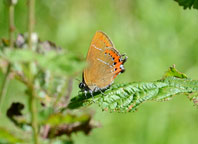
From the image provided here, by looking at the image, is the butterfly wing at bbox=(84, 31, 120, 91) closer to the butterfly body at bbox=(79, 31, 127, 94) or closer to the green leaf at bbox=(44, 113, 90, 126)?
the butterfly body at bbox=(79, 31, 127, 94)

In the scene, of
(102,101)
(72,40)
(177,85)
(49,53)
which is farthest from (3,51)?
(72,40)

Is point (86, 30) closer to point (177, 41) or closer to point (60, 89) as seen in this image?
point (177, 41)

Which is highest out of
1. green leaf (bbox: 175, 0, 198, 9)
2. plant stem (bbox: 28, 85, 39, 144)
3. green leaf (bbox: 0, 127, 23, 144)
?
green leaf (bbox: 175, 0, 198, 9)

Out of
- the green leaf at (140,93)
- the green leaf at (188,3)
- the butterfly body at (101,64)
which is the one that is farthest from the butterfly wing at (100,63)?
the green leaf at (188,3)

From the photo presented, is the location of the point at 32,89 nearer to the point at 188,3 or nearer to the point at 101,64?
the point at 188,3

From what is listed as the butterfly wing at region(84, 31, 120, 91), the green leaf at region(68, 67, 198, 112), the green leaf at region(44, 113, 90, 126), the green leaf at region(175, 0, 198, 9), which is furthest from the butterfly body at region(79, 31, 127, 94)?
the green leaf at region(44, 113, 90, 126)

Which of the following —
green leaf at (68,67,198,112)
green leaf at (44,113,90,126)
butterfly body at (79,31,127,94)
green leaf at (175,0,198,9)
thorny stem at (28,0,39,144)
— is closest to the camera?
thorny stem at (28,0,39,144)
